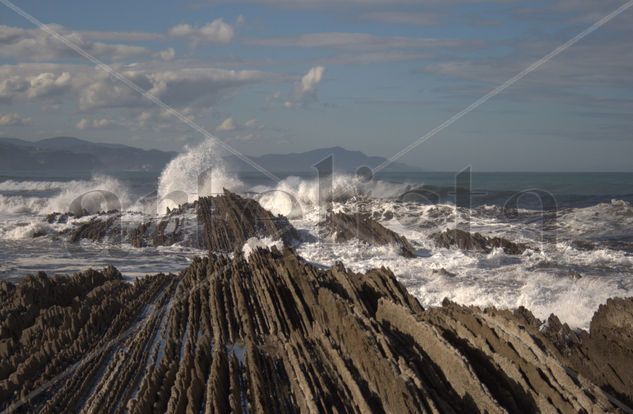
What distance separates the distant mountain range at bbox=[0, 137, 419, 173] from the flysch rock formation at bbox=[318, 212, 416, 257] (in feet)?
355

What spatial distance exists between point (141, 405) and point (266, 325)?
12.3 feet

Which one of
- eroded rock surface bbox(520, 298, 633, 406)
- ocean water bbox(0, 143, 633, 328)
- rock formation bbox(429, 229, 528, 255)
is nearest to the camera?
eroded rock surface bbox(520, 298, 633, 406)

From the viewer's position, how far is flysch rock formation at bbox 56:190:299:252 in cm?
2609

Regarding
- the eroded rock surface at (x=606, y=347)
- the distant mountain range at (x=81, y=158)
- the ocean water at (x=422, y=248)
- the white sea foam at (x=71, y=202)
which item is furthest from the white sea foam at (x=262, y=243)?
the distant mountain range at (x=81, y=158)

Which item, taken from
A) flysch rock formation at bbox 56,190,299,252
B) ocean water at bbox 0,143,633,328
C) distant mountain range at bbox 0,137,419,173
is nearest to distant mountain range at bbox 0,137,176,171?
distant mountain range at bbox 0,137,419,173

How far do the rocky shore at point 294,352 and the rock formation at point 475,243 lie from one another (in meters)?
11.1

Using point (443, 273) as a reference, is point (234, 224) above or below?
above

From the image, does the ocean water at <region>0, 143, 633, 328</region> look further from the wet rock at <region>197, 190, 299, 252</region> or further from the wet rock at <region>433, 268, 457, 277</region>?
the wet rock at <region>197, 190, 299, 252</region>

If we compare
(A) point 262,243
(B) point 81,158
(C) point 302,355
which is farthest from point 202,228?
(B) point 81,158

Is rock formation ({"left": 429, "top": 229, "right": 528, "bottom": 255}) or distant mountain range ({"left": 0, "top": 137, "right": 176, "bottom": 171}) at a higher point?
distant mountain range ({"left": 0, "top": 137, "right": 176, "bottom": 171})

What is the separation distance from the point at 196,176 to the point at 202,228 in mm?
16564

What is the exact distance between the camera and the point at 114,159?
168250 mm

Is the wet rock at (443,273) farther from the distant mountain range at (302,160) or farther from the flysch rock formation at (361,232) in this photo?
the distant mountain range at (302,160)

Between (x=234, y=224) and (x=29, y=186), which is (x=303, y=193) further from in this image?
(x=29, y=186)
